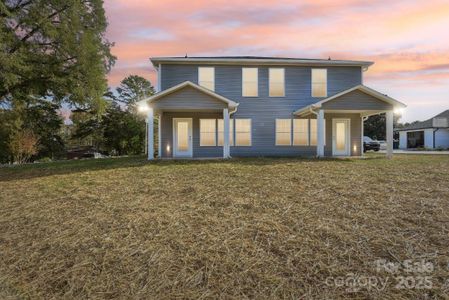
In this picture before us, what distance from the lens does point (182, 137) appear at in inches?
703

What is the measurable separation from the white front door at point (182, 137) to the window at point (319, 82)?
23.2 feet

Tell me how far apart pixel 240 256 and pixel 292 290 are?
2.92 feet

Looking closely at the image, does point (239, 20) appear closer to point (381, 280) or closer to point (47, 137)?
point (381, 280)

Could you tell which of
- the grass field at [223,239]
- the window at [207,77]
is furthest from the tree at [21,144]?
the grass field at [223,239]

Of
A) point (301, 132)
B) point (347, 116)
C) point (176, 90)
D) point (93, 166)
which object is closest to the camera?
point (93, 166)

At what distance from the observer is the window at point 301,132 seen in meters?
18.2

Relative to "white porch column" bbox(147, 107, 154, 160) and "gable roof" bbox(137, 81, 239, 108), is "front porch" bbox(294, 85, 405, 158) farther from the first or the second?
"white porch column" bbox(147, 107, 154, 160)

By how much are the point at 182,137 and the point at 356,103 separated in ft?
29.0

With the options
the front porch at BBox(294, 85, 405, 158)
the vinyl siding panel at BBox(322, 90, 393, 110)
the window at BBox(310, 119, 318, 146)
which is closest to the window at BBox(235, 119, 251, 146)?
the front porch at BBox(294, 85, 405, 158)

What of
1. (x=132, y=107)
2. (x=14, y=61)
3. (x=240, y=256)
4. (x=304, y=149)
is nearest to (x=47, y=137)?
(x=132, y=107)

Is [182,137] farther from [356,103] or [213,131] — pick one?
[356,103]

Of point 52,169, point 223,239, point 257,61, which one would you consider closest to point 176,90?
point 257,61

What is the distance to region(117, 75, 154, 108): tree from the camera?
139 feet

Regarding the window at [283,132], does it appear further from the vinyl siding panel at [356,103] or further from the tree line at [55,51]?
the tree line at [55,51]
